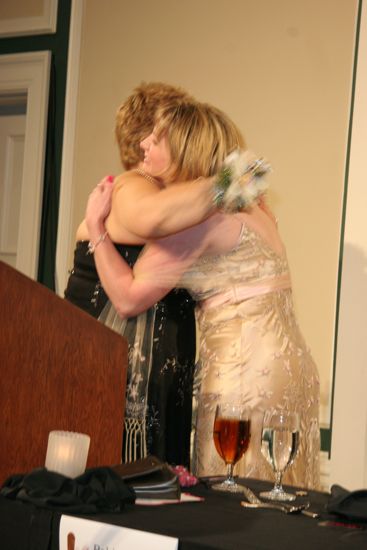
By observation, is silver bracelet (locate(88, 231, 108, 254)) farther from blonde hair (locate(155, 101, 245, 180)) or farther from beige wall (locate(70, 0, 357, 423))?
beige wall (locate(70, 0, 357, 423))

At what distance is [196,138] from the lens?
227 centimetres

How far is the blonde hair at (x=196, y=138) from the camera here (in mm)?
2260

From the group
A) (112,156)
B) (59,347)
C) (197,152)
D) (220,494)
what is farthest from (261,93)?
(220,494)

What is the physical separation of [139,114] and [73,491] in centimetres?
148

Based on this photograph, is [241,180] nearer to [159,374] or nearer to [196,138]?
[196,138]

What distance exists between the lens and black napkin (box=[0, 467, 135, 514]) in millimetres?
1074

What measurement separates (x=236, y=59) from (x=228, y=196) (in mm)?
1612

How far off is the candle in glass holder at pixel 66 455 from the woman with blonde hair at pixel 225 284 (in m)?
0.85

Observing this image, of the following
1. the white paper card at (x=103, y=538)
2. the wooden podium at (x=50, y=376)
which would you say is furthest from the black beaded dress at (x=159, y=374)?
the white paper card at (x=103, y=538)

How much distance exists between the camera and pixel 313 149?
3369 mm

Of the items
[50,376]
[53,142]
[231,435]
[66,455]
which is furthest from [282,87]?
[66,455]

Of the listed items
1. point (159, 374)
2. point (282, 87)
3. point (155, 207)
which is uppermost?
point (282, 87)

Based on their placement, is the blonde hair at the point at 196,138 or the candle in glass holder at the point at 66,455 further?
the blonde hair at the point at 196,138

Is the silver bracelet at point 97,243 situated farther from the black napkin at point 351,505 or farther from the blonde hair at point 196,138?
the black napkin at point 351,505
